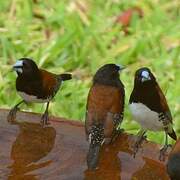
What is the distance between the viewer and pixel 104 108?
2.95 meters

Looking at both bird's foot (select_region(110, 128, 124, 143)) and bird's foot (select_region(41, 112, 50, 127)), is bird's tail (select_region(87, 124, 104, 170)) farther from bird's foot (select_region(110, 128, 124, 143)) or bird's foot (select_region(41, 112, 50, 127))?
bird's foot (select_region(41, 112, 50, 127))

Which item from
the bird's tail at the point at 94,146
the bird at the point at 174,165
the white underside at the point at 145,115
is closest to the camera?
the bird at the point at 174,165

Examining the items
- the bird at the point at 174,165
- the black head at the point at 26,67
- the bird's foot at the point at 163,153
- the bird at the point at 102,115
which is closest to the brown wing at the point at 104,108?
the bird at the point at 102,115

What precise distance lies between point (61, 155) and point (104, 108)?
12.2 inches

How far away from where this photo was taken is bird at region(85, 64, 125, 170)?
288 centimetres

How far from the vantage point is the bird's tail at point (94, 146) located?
9.40 feet

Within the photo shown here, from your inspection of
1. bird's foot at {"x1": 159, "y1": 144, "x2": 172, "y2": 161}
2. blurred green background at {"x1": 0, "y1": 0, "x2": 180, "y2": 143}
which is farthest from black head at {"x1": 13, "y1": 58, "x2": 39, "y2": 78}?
blurred green background at {"x1": 0, "y1": 0, "x2": 180, "y2": 143}

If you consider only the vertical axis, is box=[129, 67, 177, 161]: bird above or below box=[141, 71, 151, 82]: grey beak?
below

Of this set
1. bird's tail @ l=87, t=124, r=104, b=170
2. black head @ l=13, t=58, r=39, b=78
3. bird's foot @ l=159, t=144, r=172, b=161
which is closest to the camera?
bird's tail @ l=87, t=124, r=104, b=170

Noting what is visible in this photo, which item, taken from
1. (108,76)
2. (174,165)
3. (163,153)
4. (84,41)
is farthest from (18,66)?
(84,41)

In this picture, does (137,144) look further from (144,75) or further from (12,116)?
(12,116)

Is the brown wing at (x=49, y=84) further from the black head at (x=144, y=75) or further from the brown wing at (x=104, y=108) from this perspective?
the black head at (x=144, y=75)

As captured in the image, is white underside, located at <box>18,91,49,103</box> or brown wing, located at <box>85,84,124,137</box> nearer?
brown wing, located at <box>85,84,124,137</box>

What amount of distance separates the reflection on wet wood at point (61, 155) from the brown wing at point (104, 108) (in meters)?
0.15
